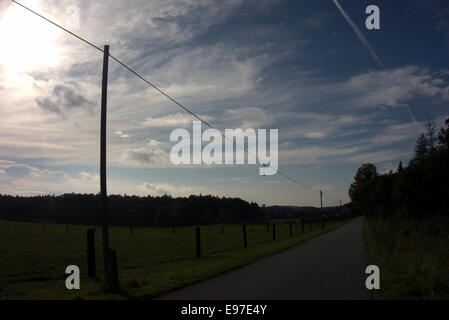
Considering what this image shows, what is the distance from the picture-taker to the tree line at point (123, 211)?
11800 centimetres

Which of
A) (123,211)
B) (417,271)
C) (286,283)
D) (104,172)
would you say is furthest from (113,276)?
(123,211)

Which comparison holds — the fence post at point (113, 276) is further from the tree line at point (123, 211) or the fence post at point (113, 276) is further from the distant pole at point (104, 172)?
the tree line at point (123, 211)

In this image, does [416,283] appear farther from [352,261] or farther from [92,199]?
[92,199]

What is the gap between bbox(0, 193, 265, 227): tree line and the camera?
4646 inches

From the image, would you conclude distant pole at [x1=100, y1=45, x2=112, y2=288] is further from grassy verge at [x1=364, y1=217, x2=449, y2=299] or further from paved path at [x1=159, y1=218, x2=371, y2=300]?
grassy verge at [x1=364, y1=217, x2=449, y2=299]

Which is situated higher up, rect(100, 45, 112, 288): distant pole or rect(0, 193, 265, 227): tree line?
rect(100, 45, 112, 288): distant pole

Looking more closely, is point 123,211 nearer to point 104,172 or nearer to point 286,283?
point 104,172

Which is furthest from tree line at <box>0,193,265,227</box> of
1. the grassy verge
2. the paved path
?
the paved path

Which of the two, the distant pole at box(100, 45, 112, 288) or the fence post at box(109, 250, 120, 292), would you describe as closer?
the fence post at box(109, 250, 120, 292)

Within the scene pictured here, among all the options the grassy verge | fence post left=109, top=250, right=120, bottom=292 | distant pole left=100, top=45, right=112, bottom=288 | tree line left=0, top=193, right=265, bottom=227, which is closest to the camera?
the grassy verge

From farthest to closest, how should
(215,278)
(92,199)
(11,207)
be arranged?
(92,199) → (11,207) → (215,278)
